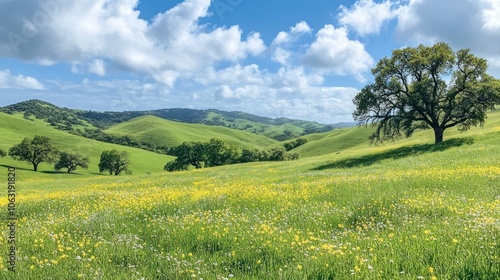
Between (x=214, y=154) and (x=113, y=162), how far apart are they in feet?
120

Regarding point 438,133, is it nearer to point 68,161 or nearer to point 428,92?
point 428,92

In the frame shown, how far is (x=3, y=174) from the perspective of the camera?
82438 millimetres

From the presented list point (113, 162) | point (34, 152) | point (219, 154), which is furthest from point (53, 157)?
point (219, 154)

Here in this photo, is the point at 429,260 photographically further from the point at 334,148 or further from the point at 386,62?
the point at 334,148

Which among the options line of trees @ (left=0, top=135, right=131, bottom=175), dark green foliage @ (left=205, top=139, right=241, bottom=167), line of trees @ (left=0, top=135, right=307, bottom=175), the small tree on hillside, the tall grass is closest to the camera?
the tall grass

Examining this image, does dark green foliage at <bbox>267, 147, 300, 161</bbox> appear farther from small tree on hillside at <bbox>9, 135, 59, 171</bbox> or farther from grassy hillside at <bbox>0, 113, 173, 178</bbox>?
small tree on hillside at <bbox>9, 135, 59, 171</bbox>

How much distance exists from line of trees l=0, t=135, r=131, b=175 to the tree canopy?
95.0 metres

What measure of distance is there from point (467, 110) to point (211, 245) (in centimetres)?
3947

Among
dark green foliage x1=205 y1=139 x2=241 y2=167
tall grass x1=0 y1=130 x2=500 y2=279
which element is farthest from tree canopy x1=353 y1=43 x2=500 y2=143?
dark green foliage x1=205 y1=139 x2=241 y2=167

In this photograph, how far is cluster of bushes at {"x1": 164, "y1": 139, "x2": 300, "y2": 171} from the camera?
105 m

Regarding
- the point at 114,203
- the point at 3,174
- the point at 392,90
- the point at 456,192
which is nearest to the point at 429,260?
the point at 456,192

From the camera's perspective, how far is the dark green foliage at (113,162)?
115250 millimetres

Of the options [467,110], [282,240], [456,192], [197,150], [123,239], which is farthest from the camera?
[197,150]

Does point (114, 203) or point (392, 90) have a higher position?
point (392, 90)
